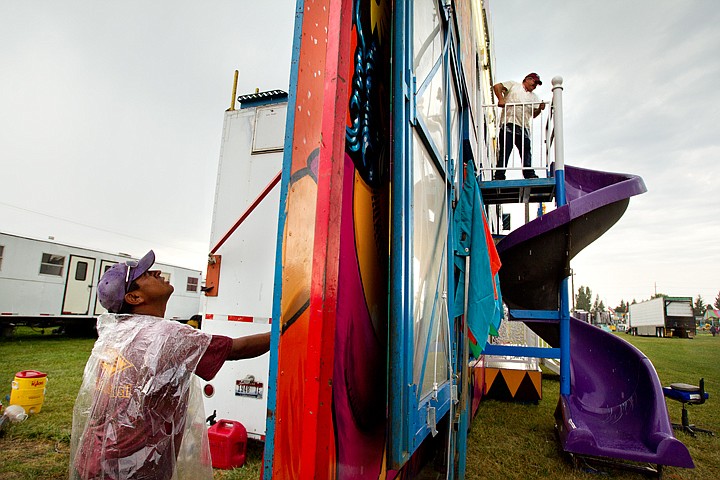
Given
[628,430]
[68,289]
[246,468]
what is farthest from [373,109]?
[68,289]

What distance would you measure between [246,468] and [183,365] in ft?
9.63

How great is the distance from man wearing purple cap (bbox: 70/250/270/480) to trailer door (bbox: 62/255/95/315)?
50.1 ft

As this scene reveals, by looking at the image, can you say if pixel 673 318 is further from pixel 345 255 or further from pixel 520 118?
pixel 345 255

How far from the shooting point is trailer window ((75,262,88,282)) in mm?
14633

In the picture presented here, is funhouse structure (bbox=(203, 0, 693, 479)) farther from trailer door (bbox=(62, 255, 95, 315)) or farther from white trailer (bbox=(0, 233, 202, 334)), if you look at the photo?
trailer door (bbox=(62, 255, 95, 315))

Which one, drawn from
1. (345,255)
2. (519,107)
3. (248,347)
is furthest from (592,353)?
(345,255)

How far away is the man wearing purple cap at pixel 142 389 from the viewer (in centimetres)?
174

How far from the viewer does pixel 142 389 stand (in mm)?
1771

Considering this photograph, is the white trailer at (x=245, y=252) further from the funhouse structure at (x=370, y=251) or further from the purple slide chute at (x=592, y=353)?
the purple slide chute at (x=592, y=353)

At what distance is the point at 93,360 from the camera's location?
1.93 m

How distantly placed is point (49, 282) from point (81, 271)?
115cm

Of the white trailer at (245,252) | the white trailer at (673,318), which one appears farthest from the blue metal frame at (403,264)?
the white trailer at (673,318)

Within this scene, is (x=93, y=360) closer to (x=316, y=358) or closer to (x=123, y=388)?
(x=123, y=388)

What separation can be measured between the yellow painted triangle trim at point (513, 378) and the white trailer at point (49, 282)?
9692mm
